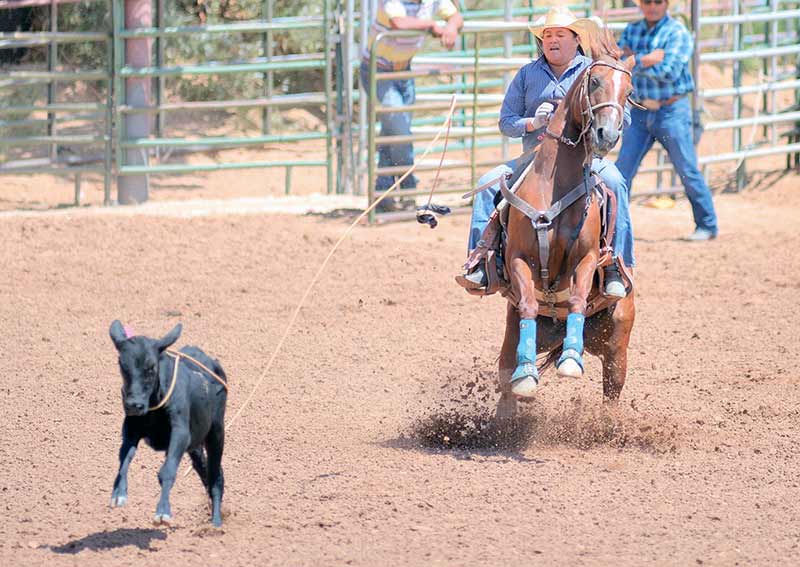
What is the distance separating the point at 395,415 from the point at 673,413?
5.13ft

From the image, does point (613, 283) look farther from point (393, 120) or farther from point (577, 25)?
point (393, 120)

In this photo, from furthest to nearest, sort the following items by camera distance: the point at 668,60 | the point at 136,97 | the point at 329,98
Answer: the point at 329,98 → the point at 136,97 → the point at 668,60

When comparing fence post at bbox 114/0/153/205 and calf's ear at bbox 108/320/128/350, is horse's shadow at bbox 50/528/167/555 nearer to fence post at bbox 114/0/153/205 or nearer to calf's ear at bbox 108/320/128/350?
calf's ear at bbox 108/320/128/350

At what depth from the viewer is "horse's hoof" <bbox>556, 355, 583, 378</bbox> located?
6242 mm

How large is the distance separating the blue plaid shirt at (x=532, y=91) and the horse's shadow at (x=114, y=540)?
2.86 m

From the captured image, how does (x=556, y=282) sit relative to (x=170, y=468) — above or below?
above

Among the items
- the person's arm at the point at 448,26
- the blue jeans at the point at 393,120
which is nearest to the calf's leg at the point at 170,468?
the person's arm at the point at 448,26

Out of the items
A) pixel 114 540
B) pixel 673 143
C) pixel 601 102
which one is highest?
pixel 601 102

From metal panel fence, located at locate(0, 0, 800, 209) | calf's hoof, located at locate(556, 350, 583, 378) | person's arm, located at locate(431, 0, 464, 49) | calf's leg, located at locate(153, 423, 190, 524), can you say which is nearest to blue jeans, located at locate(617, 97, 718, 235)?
metal panel fence, located at locate(0, 0, 800, 209)

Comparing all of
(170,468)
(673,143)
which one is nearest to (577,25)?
(170,468)

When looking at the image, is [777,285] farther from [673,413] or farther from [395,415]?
[395,415]

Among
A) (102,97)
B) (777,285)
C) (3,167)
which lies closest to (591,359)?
(777,285)

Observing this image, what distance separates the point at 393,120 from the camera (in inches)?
483

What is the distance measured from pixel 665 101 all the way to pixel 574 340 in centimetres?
593
